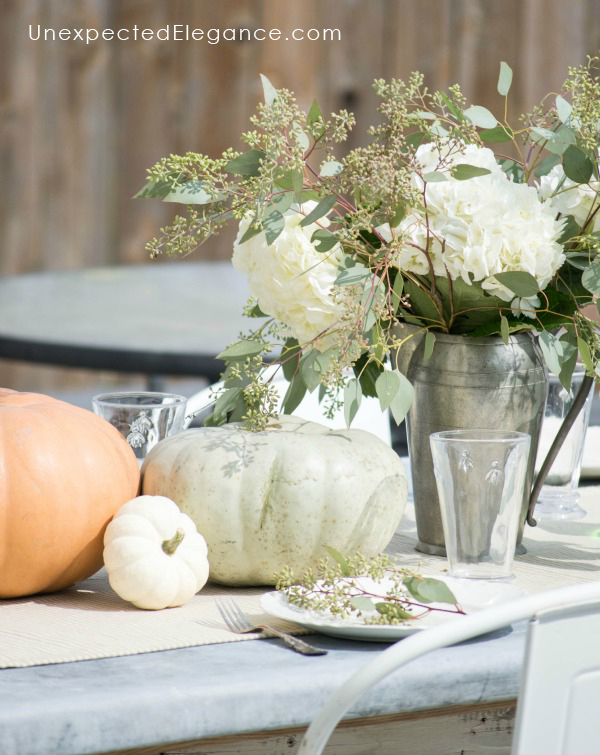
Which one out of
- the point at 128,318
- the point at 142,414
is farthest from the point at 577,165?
the point at 128,318

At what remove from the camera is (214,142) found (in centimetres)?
393

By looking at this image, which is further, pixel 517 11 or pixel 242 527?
pixel 517 11

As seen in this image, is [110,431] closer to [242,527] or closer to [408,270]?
[242,527]

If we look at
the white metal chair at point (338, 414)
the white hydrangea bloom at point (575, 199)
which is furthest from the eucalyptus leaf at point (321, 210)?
the white metal chair at point (338, 414)

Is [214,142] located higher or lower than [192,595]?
higher

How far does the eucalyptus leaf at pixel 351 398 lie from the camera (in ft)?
3.35

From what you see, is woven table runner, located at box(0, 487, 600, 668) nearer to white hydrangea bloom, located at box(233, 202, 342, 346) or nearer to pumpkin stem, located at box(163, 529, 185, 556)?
pumpkin stem, located at box(163, 529, 185, 556)

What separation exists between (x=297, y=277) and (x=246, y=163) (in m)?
0.11

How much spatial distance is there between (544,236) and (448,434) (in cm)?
19

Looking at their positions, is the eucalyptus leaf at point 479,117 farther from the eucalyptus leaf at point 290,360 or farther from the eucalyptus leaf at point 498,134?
the eucalyptus leaf at point 290,360

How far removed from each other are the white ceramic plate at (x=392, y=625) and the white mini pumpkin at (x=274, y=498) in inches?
2.6

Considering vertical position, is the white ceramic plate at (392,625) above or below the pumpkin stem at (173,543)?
below

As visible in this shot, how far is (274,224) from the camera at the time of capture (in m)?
1.02

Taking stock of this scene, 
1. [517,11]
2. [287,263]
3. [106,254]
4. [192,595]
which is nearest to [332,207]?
[287,263]
